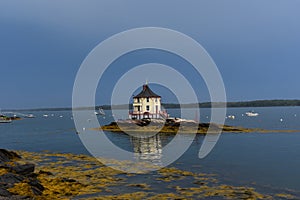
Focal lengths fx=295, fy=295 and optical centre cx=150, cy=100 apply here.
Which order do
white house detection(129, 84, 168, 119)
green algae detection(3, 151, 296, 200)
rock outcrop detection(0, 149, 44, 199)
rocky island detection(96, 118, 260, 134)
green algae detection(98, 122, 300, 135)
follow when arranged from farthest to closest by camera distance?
white house detection(129, 84, 168, 119), rocky island detection(96, 118, 260, 134), green algae detection(98, 122, 300, 135), green algae detection(3, 151, 296, 200), rock outcrop detection(0, 149, 44, 199)

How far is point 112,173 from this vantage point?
27281 mm

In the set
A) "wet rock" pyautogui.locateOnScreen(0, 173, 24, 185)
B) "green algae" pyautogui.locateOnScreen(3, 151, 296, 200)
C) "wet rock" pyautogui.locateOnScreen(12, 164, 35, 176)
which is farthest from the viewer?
"wet rock" pyautogui.locateOnScreen(12, 164, 35, 176)

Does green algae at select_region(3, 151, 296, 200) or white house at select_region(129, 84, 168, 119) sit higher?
white house at select_region(129, 84, 168, 119)

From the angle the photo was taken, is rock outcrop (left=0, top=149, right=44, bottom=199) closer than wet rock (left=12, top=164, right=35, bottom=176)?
Yes

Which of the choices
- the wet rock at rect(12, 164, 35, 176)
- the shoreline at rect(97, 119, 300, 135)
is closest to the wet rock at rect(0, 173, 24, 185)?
the wet rock at rect(12, 164, 35, 176)

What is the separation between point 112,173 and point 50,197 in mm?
8897

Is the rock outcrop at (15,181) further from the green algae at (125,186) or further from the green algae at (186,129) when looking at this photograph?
Result: the green algae at (186,129)

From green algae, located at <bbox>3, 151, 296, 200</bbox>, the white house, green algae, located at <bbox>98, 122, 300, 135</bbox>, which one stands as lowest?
green algae, located at <bbox>3, 151, 296, 200</bbox>

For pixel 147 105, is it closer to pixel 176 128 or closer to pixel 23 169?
pixel 176 128

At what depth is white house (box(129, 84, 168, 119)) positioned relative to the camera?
80.2 meters

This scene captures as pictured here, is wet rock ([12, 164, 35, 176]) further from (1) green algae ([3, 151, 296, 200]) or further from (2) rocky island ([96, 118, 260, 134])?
(2) rocky island ([96, 118, 260, 134])

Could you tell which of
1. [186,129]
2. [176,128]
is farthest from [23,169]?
[176,128]

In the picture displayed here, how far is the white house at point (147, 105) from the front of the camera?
80.2 metres

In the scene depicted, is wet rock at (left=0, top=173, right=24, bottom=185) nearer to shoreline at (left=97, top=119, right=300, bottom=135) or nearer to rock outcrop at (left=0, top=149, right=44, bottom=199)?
rock outcrop at (left=0, top=149, right=44, bottom=199)
